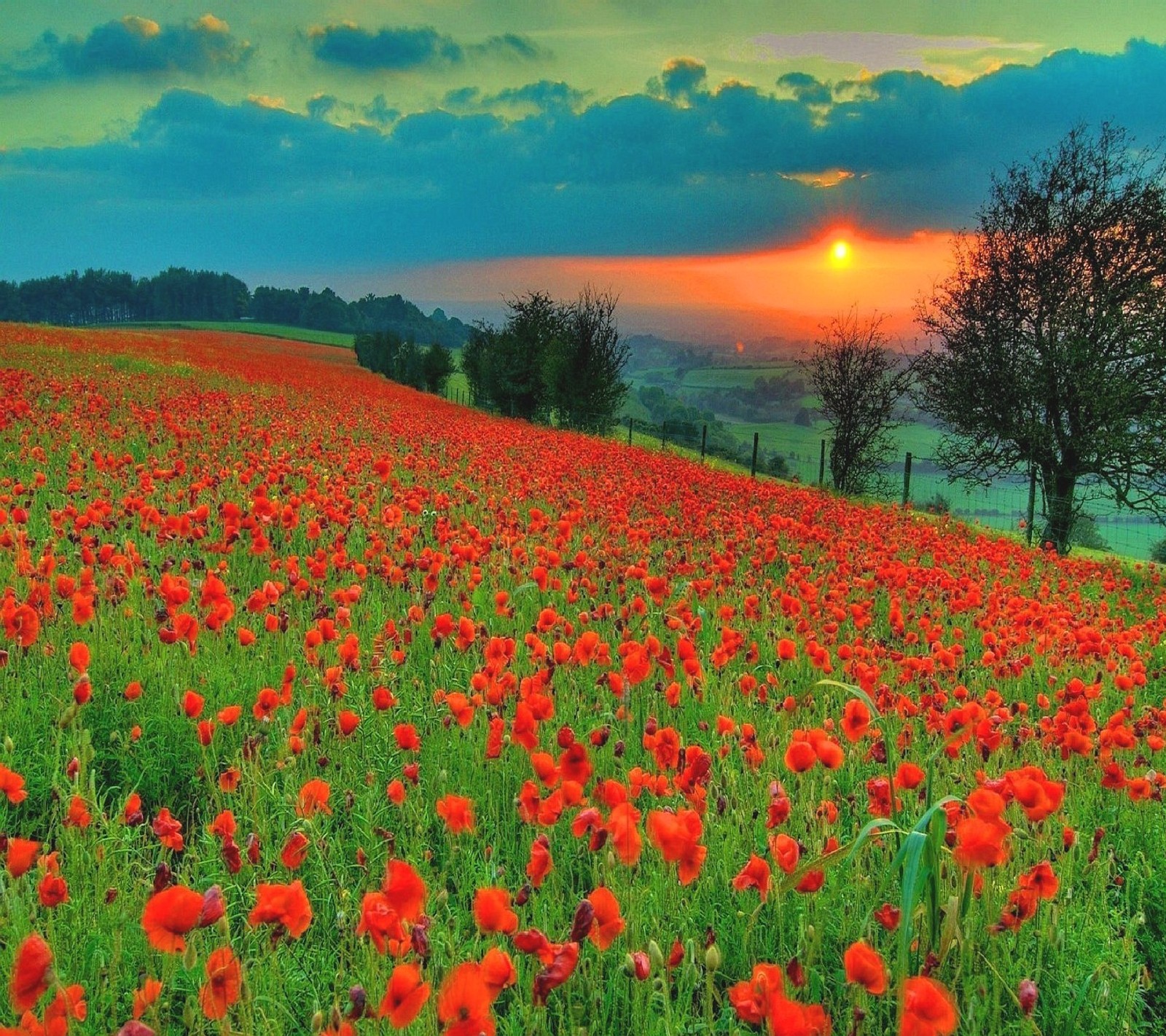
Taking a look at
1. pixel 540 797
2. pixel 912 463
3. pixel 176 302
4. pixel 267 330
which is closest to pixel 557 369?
pixel 912 463

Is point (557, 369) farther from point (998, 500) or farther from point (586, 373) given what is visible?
point (998, 500)

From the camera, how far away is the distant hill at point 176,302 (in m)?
139

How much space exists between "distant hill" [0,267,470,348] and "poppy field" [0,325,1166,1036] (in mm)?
134654

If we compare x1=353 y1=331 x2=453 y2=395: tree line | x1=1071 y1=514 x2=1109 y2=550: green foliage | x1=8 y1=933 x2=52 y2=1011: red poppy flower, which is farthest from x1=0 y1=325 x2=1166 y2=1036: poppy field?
x1=353 y1=331 x2=453 y2=395: tree line

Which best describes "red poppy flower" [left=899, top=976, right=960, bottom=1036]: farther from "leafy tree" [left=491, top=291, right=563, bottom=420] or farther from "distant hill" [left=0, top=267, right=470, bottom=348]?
"distant hill" [left=0, top=267, right=470, bottom=348]

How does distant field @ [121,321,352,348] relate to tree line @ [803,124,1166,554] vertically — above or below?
above

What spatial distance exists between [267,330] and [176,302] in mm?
37402

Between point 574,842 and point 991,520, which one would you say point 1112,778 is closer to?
point 574,842

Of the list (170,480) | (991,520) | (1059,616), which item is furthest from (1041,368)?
(170,480)

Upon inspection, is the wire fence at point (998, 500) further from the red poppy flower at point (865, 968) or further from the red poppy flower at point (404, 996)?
the red poppy flower at point (404, 996)

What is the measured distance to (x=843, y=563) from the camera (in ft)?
25.6

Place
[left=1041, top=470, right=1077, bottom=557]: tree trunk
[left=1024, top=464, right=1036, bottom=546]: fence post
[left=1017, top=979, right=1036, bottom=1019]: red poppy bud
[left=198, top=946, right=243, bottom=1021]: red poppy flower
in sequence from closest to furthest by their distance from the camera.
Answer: [left=198, top=946, right=243, bottom=1021]: red poppy flower, [left=1017, top=979, right=1036, bottom=1019]: red poppy bud, [left=1041, top=470, right=1077, bottom=557]: tree trunk, [left=1024, top=464, right=1036, bottom=546]: fence post

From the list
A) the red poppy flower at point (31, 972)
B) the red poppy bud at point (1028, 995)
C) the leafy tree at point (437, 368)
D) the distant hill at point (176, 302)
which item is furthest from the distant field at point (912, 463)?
the distant hill at point (176, 302)

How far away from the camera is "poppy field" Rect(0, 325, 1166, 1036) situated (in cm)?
201
